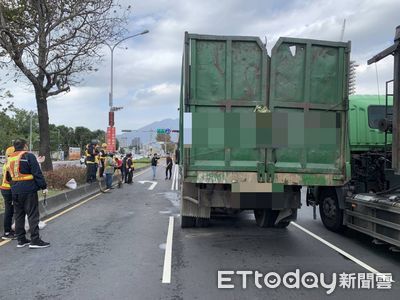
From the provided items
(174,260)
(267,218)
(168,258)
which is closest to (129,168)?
(267,218)

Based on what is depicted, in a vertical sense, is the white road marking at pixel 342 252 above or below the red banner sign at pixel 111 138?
below

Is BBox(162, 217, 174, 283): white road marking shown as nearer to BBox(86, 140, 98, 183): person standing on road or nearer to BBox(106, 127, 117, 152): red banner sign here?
BBox(86, 140, 98, 183): person standing on road

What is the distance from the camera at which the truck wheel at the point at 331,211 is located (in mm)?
9047

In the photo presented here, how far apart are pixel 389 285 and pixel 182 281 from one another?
8.49ft

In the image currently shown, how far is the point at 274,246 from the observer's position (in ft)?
26.5

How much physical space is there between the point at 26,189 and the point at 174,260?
9.53 ft

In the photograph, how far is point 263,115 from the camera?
7.05 metres

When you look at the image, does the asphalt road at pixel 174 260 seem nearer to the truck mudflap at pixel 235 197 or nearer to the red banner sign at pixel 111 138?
the truck mudflap at pixel 235 197

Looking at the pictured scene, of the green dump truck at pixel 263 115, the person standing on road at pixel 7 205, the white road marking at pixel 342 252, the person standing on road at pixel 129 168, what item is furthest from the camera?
the person standing on road at pixel 129 168

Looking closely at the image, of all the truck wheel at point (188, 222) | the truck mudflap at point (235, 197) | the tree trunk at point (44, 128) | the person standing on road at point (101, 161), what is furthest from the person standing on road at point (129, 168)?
the truck mudflap at point (235, 197)

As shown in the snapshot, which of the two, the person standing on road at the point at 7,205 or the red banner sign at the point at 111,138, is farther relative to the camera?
the red banner sign at the point at 111,138

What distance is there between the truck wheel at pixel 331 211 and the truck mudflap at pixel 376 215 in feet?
1.68

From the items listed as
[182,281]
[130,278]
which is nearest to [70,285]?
[130,278]

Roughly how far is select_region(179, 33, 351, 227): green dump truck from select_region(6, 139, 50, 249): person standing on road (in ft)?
8.94
